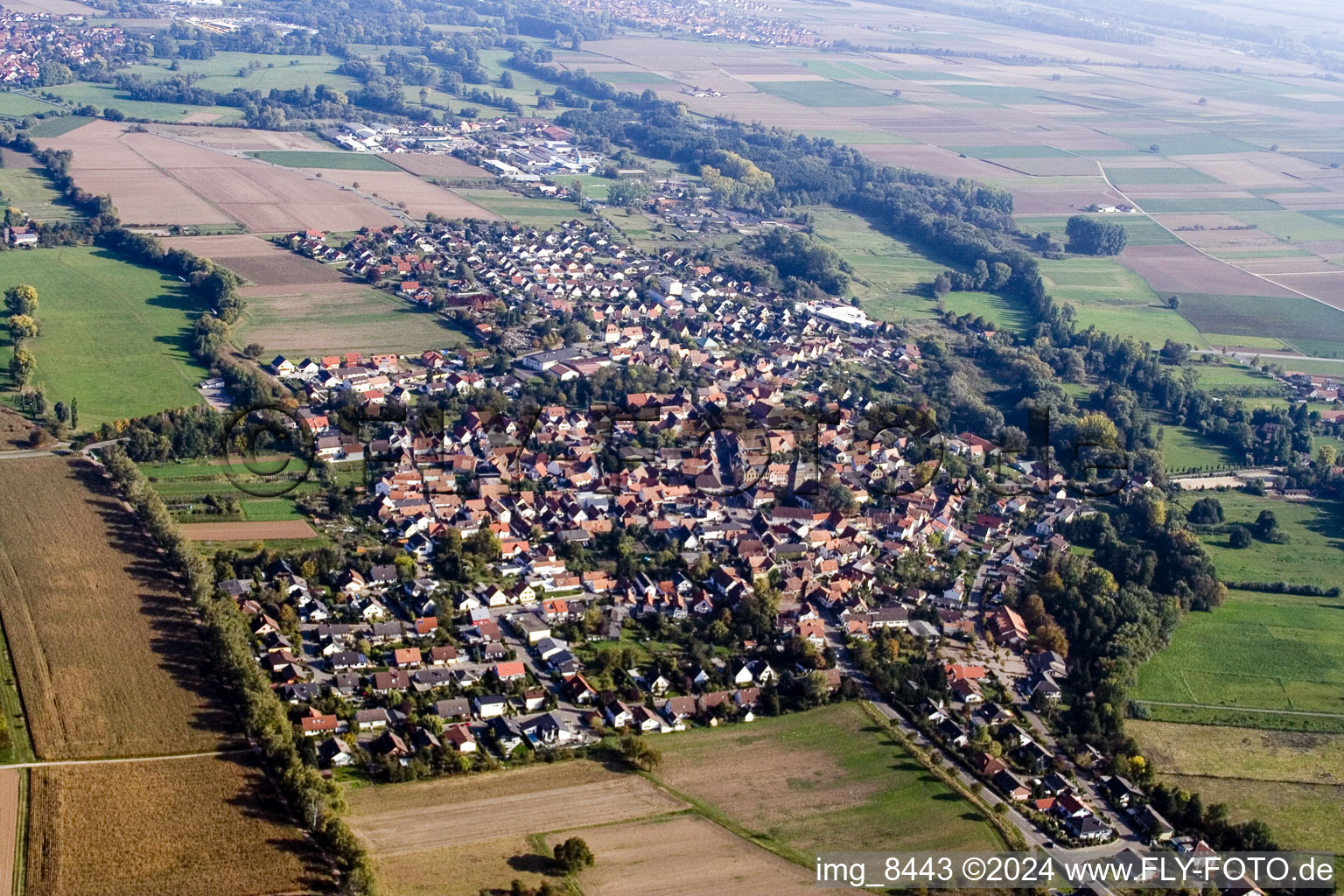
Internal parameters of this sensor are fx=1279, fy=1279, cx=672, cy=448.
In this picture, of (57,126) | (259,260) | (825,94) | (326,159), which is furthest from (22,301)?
(825,94)

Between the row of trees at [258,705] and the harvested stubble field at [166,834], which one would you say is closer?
the harvested stubble field at [166,834]

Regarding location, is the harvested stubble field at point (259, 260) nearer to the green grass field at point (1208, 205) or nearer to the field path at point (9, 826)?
the field path at point (9, 826)

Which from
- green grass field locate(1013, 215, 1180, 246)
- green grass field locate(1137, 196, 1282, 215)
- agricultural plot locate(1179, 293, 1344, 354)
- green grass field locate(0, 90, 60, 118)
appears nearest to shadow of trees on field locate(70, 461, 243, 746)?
agricultural plot locate(1179, 293, 1344, 354)

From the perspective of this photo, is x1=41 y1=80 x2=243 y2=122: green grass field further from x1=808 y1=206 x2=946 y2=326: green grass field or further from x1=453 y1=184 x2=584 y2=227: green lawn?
x1=808 y1=206 x2=946 y2=326: green grass field

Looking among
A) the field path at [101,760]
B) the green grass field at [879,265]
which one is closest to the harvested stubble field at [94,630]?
the field path at [101,760]

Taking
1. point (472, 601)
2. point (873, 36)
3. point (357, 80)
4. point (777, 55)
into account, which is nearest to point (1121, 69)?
point (873, 36)

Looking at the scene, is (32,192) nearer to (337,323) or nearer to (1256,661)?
(337,323)
